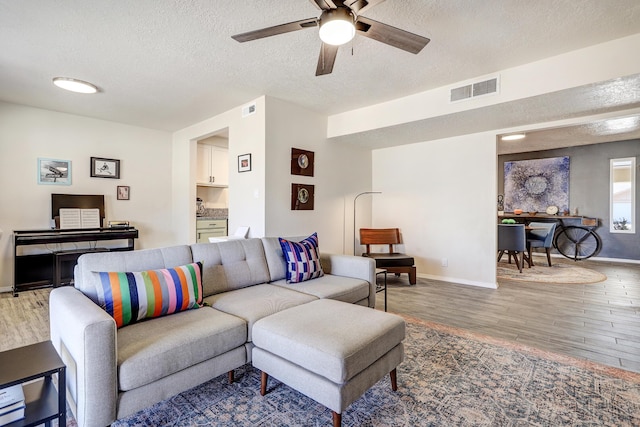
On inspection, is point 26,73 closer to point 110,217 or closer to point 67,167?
point 67,167

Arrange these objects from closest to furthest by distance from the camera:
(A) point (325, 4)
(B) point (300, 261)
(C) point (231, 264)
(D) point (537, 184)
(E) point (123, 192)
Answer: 1. (A) point (325, 4)
2. (C) point (231, 264)
3. (B) point (300, 261)
4. (E) point (123, 192)
5. (D) point (537, 184)

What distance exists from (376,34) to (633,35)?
7.16 feet

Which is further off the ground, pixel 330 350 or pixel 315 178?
pixel 315 178

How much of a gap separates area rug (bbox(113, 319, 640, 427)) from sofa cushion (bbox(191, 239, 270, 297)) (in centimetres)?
64

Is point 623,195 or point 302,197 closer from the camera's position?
point 302,197

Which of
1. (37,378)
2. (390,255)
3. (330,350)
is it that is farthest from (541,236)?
(37,378)

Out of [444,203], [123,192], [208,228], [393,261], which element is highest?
[123,192]

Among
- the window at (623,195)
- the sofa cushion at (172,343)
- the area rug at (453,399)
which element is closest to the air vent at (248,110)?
the sofa cushion at (172,343)

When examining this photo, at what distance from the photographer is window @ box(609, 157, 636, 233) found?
6.13 meters

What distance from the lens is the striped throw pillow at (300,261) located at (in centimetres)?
277

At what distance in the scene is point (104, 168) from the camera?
482 centimetres

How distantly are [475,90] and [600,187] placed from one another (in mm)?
5300

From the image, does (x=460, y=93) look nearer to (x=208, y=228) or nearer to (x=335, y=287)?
(x=335, y=287)

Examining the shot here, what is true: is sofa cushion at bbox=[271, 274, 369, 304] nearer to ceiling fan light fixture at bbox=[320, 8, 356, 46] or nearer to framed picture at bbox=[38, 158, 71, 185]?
ceiling fan light fixture at bbox=[320, 8, 356, 46]
